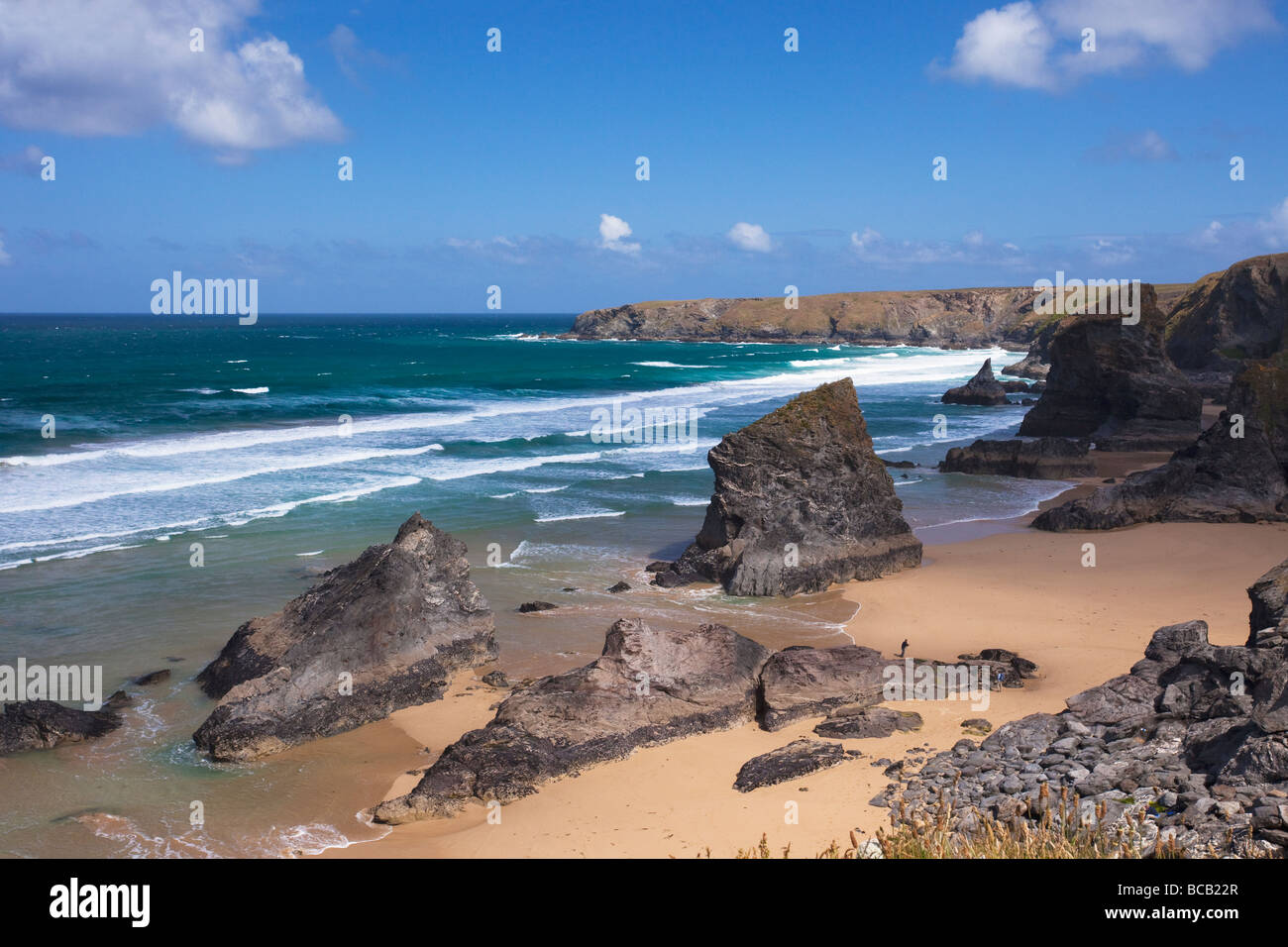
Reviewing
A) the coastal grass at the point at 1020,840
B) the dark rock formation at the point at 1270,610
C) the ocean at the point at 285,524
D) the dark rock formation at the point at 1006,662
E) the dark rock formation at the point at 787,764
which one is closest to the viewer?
the coastal grass at the point at 1020,840

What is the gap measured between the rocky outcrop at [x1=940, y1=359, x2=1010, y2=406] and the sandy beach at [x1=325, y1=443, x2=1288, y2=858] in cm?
3380

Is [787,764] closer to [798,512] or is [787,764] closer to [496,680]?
[496,680]

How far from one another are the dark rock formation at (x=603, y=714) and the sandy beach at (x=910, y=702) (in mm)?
234

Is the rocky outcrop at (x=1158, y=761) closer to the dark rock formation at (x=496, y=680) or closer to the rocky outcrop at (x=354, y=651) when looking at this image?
the dark rock formation at (x=496, y=680)

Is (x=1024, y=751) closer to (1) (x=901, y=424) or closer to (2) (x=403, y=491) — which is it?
(2) (x=403, y=491)

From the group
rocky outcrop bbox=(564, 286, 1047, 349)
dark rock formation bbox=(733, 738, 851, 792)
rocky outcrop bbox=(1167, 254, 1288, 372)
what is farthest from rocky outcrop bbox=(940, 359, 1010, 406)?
rocky outcrop bbox=(564, 286, 1047, 349)

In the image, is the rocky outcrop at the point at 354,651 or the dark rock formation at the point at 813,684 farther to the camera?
the dark rock formation at the point at 813,684

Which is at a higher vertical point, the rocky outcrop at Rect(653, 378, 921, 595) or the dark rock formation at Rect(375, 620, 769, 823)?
Answer: the rocky outcrop at Rect(653, 378, 921, 595)

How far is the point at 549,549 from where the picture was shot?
Answer: 72.6ft

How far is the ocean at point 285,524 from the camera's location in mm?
10867

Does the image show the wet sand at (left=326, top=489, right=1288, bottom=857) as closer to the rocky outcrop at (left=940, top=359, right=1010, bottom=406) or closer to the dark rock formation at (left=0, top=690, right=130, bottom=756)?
the dark rock formation at (left=0, top=690, right=130, bottom=756)

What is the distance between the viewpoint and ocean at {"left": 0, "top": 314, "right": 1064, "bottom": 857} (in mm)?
10867

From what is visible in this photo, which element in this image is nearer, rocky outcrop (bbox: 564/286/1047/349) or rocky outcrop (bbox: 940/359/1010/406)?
rocky outcrop (bbox: 940/359/1010/406)

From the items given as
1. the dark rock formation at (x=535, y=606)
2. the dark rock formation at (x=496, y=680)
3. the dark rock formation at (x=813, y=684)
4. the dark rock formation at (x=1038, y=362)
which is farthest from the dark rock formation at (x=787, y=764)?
the dark rock formation at (x=1038, y=362)
